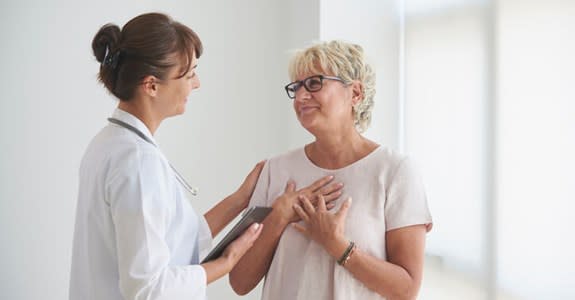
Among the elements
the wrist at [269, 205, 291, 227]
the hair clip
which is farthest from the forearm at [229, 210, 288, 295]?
the hair clip

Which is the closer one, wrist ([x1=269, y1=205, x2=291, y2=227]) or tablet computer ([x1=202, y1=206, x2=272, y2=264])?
tablet computer ([x1=202, y1=206, x2=272, y2=264])

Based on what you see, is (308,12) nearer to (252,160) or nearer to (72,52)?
(252,160)

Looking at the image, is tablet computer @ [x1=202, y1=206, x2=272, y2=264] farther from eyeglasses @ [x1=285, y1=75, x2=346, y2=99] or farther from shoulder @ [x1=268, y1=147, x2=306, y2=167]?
eyeglasses @ [x1=285, y1=75, x2=346, y2=99]

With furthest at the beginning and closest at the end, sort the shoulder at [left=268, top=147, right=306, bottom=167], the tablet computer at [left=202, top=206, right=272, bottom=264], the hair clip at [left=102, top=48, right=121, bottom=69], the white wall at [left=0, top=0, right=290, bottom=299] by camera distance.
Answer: the white wall at [left=0, top=0, right=290, bottom=299]
the shoulder at [left=268, top=147, right=306, bottom=167]
the tablet computer at [left=202, top=206, right=272, bottom=264]
the hair clip at [left=102, top=48, right=121, bottom=69]

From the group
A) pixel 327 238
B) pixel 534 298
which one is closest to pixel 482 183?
pixel 534 298

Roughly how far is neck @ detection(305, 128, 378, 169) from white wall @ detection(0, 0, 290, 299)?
141 centimetres

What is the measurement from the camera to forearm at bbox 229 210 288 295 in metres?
1.81

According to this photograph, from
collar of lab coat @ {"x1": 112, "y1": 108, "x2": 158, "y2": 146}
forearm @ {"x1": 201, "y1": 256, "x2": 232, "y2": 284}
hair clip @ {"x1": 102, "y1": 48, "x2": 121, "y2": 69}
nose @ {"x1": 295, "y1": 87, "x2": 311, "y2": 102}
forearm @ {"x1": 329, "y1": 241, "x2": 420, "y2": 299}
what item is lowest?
forearm @ {"x1": 329, "y1": 241, "x2": 420, "y2": 299}

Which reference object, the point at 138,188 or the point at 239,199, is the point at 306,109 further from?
the point at 138,188

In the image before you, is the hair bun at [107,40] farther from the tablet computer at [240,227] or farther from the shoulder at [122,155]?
the tablet computer at [240,227]

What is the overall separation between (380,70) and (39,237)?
1759mm

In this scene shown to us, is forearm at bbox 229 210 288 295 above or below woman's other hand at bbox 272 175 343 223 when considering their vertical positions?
below

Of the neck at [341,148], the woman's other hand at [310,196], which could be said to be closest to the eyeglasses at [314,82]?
the neck at [341,148]

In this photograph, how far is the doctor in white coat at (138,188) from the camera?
1.34 meters
